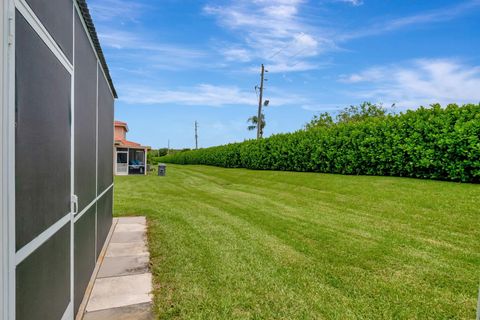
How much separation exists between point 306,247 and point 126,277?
2766mm

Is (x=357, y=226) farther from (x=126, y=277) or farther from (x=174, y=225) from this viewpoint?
(x=126, y=277)

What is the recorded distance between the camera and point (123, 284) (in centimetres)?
337

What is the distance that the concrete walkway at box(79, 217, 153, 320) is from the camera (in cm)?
277

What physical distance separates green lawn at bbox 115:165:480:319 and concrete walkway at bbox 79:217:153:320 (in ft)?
0.49

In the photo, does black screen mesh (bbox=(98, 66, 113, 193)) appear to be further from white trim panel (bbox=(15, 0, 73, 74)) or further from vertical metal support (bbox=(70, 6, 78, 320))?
white trim panel (bbox=(15, 0, 73, 74))

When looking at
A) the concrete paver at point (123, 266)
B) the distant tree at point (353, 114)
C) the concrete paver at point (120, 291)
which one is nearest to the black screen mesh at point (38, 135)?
the concrete paver at point (120, 291)

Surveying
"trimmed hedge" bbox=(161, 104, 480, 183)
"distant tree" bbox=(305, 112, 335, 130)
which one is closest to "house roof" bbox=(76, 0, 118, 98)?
"trimmed hedge" bbox=(161, 104, 480, 183)

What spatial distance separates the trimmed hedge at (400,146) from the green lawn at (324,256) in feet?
2.74

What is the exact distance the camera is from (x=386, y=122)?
34.5 ft

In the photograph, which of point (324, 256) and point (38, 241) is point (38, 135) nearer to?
point (38, 241)

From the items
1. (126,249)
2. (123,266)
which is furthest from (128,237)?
(123,266)

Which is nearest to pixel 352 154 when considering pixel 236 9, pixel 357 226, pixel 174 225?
pixel 357 226

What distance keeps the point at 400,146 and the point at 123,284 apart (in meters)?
9.45
